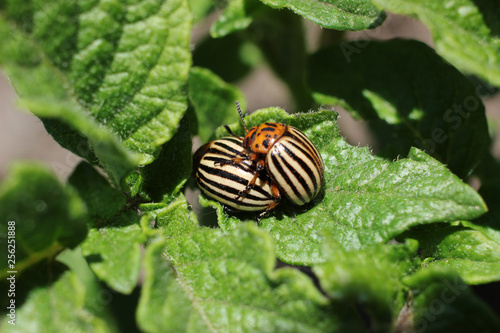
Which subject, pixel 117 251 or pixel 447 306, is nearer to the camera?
pixel 447 306

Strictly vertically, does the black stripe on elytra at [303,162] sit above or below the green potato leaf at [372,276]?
below

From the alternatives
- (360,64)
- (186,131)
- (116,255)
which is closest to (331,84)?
(360,64)

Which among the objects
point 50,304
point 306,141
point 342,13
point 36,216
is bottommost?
point 50,304

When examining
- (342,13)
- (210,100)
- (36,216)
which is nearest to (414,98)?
(342,13)

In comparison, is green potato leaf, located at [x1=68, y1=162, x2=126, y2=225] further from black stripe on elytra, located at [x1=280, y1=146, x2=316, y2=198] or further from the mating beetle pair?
black stripe on elytra, located at [x1=280, y1=146, x2=316, y2=198]

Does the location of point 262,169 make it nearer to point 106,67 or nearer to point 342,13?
point 342,13

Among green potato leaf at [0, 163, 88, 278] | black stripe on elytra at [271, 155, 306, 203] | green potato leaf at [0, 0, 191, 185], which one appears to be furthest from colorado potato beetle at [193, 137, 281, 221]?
green potato leaf at [0, 163, 88, 278]

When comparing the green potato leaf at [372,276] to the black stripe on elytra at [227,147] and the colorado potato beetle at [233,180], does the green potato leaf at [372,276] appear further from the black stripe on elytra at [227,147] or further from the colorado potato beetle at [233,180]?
the black stripe on elytra at [227,147]

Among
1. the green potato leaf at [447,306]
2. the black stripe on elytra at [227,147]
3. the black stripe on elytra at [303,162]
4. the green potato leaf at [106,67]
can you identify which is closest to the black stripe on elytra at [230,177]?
the black stripe on elytra at [227,147]

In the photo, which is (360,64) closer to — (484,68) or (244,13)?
(244,13)
